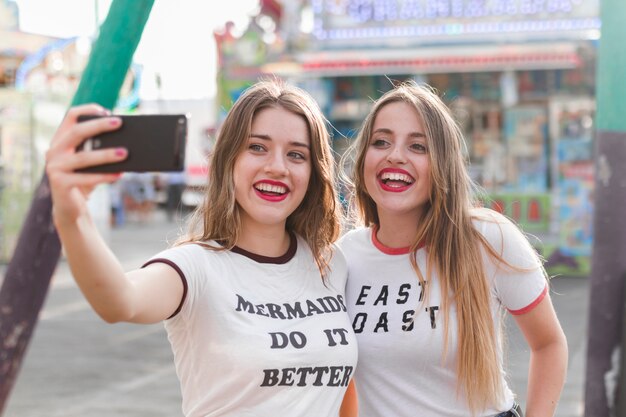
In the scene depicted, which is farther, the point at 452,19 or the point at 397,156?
the point at 452,19

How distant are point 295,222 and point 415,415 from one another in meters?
0.72

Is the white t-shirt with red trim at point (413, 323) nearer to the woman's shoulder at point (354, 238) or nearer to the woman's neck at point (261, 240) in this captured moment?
the woman's shoulder at point (354, 238)

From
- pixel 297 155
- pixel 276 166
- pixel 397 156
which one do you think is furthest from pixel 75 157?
pixel 397 156

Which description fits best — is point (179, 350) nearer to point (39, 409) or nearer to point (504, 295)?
point (504, 295)

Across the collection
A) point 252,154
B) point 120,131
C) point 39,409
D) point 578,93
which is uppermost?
point 120,131

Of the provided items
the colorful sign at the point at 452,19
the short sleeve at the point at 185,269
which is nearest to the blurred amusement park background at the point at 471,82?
the colorful sign at the point at 452,19

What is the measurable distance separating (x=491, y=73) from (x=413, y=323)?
1301 cm

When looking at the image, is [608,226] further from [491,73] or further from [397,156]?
[491,73]

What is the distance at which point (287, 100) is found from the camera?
2.82 m

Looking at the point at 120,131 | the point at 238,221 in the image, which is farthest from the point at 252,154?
the point at 120,131

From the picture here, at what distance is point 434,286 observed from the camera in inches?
114

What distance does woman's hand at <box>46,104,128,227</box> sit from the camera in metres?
1.77

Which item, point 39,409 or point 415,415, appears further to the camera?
point 39,409

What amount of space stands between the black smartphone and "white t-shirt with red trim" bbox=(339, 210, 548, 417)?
1225mm
